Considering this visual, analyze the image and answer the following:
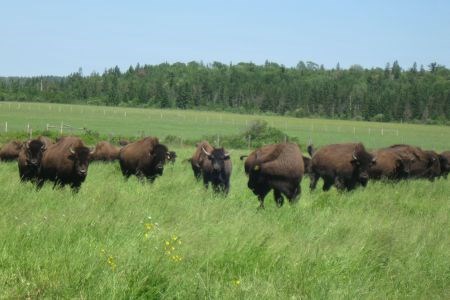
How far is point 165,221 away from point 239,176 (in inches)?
489

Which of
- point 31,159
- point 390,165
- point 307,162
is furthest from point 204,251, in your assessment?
point 390,165

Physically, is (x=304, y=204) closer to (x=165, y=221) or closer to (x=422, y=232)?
(x=422, y=232)

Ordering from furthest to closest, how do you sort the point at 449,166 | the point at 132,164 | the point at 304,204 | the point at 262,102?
the point at 262,102 → the point at 449,166 → the point at 132,164 → the point at 304,204

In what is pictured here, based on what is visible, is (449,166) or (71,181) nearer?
(71,181)

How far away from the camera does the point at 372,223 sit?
10898mm

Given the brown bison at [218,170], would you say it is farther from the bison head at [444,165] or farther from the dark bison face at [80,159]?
the bison head at [444,165]

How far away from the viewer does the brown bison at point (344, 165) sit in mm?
17562

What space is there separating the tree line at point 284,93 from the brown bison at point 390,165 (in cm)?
10617

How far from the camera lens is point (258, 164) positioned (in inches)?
566

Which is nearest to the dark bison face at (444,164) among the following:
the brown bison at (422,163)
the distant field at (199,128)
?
the brown bison at (422,163)

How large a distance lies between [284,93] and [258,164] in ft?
431

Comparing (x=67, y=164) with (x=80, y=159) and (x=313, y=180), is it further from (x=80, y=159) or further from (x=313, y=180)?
(x=313, y=180)

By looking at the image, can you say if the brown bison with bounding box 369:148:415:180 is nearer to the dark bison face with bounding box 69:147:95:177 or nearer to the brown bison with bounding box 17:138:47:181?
the dark bison face with bounding box 69:147:95:177

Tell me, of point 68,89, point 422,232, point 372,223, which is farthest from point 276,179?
point 68,89
